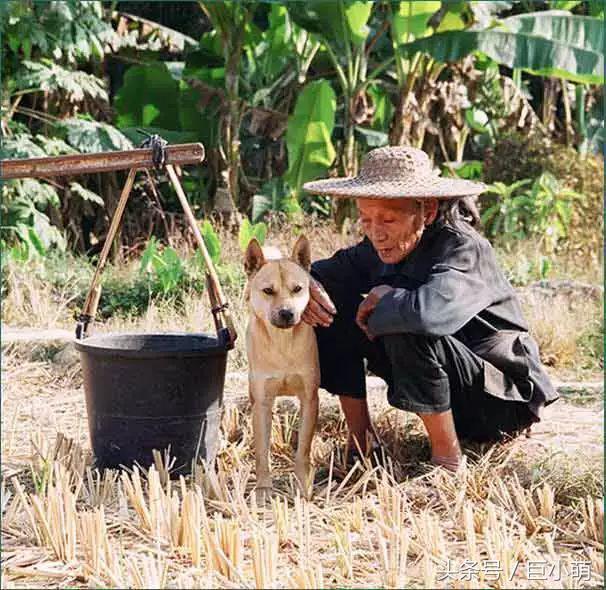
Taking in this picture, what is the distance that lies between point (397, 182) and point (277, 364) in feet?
2.76

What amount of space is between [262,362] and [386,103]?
8083mm

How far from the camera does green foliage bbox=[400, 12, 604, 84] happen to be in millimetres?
A: 9695

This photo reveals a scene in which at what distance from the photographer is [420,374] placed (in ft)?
12.6

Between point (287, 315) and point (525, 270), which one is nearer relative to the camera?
point (287, 315)

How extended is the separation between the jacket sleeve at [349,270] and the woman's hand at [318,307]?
0.35 meters

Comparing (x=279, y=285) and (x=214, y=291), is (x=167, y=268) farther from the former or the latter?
(x=279, y=285)

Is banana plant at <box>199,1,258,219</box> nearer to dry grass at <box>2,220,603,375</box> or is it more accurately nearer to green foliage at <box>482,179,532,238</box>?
dry grass at <box>2,220,603,375</box>

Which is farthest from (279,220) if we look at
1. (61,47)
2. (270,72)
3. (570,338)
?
(570,338)

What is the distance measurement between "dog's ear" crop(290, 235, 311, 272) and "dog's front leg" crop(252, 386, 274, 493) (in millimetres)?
501

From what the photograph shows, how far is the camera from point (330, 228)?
1012cm

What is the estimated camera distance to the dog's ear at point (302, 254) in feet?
12.9

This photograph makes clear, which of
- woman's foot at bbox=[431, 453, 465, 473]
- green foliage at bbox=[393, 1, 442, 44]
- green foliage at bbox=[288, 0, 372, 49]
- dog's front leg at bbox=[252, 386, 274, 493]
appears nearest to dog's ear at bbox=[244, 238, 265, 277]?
dog's front leg at bbox=[252, 386, 274, 493]

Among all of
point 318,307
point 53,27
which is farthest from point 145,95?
point 318,307

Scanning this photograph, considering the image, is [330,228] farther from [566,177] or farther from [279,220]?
[566,177]
